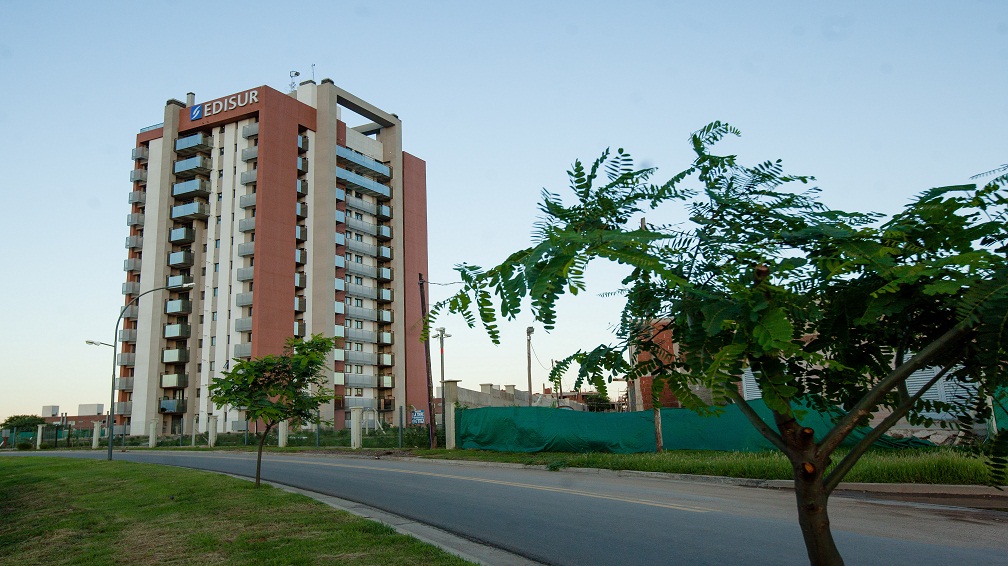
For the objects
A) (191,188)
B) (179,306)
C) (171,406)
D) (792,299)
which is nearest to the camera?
(792,299)

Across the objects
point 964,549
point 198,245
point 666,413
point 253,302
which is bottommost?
point 964,549

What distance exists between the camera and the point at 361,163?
251ft


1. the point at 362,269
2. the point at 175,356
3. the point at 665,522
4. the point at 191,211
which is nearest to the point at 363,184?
the point at 362,269

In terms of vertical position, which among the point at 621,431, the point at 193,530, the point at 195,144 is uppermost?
the point at 195,144

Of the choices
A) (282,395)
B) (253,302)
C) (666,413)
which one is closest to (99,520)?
(282,395)

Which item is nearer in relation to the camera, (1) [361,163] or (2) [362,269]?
(1) [361,163]

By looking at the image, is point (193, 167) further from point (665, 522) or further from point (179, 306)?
point (665, 522)

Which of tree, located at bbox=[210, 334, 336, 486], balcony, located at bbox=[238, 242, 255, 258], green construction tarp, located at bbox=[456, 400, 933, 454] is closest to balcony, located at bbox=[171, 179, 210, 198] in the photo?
balcony, located at bbox=[238, 242, 255, 258]

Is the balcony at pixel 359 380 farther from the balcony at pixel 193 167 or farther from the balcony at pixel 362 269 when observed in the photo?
the balcony at pixel 193 167

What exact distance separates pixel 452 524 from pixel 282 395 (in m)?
6.92

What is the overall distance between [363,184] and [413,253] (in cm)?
1018

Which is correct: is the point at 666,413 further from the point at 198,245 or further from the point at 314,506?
the point at 198,245

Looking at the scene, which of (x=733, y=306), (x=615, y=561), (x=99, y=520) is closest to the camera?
(x=733, y=306)

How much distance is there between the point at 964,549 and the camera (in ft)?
28.4
